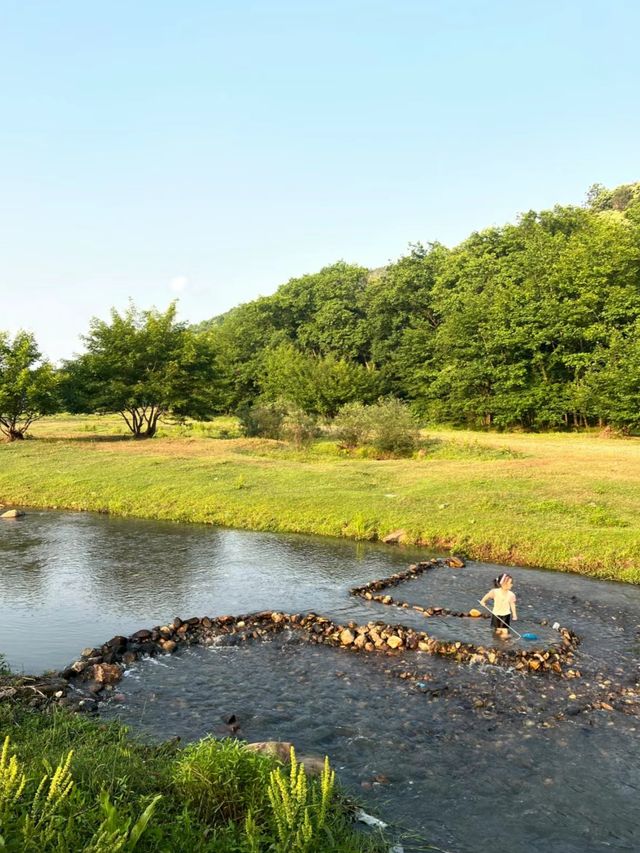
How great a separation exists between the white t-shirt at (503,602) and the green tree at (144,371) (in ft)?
153

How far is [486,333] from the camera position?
237 ft

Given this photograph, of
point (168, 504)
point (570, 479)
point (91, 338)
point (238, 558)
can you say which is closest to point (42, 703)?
point (238, 558)

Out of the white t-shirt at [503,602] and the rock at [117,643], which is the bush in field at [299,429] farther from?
the rock at [117,643]

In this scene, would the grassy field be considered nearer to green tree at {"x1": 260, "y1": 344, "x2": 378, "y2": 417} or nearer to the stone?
the stone

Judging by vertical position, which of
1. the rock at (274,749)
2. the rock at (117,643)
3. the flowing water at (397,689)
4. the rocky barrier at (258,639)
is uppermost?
the rock at (274,749)

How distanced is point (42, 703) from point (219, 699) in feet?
10.4

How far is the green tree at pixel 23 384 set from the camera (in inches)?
2051

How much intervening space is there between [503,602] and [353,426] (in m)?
32.0

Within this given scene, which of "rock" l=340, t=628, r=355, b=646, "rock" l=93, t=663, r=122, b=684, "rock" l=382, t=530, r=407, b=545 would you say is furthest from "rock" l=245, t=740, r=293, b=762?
"rock" l=382, t=530, r=407, b=545

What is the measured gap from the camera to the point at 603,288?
215 ft

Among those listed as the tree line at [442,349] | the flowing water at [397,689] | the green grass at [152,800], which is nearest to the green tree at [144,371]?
the tree line at [442,349]

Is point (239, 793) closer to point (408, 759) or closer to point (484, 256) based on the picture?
point (408, 759)

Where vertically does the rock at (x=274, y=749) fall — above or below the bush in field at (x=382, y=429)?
below

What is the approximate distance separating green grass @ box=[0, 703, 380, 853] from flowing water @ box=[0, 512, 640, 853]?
182 cm
